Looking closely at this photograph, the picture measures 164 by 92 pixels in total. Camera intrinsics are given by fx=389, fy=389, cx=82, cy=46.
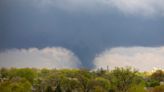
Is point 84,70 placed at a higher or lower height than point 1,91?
higher

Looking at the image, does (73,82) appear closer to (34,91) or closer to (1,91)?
(34,91)

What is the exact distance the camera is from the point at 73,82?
509 feet

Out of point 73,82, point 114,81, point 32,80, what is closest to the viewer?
point 73,82

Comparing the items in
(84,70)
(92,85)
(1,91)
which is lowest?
(1,91)

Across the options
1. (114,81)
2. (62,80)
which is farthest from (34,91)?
(114,81)

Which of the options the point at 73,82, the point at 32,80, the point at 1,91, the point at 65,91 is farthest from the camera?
the point at 32,80

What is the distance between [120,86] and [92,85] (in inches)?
486

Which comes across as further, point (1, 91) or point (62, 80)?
point (62, 80)

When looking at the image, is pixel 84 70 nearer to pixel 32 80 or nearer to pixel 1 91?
pixel 32 80

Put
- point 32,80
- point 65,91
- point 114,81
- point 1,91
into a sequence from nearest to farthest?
point 1,91 < point 65,91 < point 114,81 < point 32,80

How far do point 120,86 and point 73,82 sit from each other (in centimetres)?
2056

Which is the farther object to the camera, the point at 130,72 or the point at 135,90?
the point at 130,72

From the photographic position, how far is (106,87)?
16838 cm

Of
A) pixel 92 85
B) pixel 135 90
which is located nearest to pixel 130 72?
pixel 92 85
